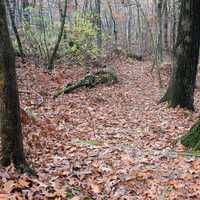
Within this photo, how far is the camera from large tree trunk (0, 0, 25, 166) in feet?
15.8

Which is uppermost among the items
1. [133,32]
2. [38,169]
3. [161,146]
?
[38,169]

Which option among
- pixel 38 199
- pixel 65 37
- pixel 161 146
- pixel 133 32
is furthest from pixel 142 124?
pixel 133 32

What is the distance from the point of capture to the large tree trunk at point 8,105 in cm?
482

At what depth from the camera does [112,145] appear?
7.99 metres

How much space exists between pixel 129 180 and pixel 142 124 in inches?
169

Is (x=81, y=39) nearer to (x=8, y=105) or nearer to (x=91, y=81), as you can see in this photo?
(x=91, y=81)

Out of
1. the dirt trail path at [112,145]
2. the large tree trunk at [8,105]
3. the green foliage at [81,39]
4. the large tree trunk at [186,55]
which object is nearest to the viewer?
the large tree trunk at [8,105]

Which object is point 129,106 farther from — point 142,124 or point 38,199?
point 38,199

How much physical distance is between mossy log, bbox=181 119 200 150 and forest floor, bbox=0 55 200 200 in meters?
0.16

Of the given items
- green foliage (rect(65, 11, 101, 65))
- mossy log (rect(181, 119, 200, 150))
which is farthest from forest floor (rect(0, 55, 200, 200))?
green foliage (rect(65, 11, 101, 65))

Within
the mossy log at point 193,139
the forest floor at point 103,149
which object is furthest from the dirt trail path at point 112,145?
the mossy log at point 193,139

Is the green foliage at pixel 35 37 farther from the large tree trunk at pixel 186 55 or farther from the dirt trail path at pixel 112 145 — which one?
the large tree trunk at pixel 186 55

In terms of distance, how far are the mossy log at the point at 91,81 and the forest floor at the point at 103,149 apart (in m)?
0.33

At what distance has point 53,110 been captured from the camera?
11.5 m
